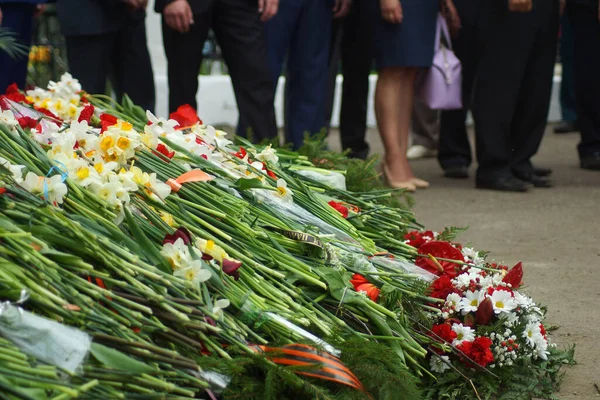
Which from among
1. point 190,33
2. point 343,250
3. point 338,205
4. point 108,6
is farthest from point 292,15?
point 343,250

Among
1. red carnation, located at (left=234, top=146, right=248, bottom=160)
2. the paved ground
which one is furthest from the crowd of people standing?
red carnation, located at (left=234, top=146, right=248, bottom=160)

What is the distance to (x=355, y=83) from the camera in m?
6.43

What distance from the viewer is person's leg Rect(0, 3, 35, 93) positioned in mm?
4988

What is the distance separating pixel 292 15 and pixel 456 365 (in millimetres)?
3314

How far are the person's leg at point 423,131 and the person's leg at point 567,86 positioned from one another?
168cm

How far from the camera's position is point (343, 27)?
250 inches

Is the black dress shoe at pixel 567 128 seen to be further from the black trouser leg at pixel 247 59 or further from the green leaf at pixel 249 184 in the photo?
the green leaf at pixel 249 184

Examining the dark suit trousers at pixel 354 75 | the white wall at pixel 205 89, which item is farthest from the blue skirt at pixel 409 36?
the white wall at pixel 205 89

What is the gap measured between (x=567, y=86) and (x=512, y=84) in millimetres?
3175

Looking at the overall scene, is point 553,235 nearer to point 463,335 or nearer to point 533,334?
point 533,334

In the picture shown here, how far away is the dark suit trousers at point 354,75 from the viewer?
629cm

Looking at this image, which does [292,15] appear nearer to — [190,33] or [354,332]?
[190,33]

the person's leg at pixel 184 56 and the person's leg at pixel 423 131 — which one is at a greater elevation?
the person's leg at pixel 184 56

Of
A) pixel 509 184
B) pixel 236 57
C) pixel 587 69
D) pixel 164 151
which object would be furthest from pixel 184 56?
pixel 587 69
